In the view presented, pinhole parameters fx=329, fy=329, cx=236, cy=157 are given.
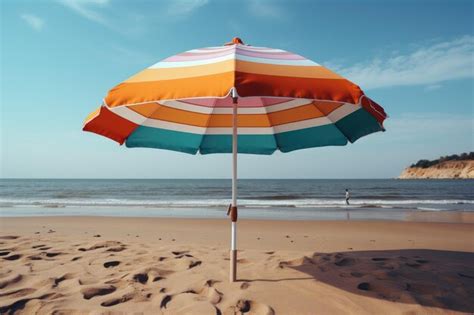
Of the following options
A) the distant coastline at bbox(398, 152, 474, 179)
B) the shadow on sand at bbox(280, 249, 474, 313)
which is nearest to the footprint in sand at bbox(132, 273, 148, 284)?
the shadow on sand at bbox(280, 249, 474, 313)

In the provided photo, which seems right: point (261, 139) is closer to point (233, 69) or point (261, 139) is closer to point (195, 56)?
point (195, 56)

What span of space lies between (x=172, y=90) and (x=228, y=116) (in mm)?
2228

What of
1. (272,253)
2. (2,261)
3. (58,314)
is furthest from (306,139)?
(2,261)

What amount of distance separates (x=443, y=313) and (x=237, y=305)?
178 centimetres

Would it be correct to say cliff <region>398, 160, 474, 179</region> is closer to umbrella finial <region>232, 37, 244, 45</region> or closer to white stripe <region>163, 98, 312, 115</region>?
white stripe <region>163, 98, 312, 115</region>

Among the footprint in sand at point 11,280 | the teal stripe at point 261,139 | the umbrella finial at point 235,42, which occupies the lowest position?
the footprint in sand at point 11,280

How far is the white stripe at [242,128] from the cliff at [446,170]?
310 feet

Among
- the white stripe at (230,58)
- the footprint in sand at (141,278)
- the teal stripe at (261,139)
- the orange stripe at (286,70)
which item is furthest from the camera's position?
the teal stripe at (261,139)

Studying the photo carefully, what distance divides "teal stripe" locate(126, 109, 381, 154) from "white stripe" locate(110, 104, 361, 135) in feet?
0.21

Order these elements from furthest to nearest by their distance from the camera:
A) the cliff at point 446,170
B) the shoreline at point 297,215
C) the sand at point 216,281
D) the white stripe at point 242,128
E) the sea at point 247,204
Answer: the cliff at point 446,170, the sea at point 247,204, the shoreline at point 297,215, the white stripe at point 242,128, the sand at point 216,281

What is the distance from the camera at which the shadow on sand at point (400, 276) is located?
3.17 meters

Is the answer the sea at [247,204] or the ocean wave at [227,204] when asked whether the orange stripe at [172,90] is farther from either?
the ocean wave at [227,204]

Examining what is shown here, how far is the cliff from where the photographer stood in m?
83.8

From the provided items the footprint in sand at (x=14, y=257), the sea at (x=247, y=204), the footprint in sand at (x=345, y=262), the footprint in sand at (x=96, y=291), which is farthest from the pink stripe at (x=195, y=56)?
the sea at (x=247, y=204)
